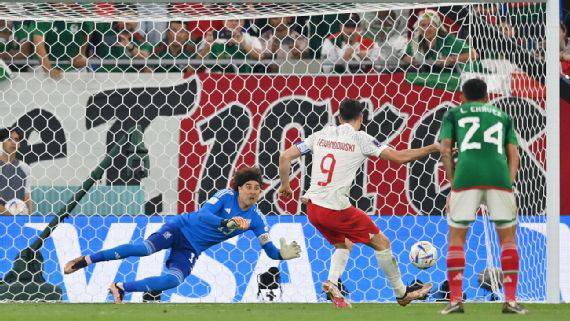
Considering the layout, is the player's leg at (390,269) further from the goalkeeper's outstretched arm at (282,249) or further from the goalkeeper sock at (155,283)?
the goalkeeper sock at (155,283)

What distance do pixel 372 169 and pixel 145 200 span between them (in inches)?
79.3

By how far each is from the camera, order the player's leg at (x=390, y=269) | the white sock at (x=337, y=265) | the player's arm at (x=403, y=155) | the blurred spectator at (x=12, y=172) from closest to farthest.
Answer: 1. the player's arm at (x=403, y=155)
2. the player's leg at (x=390, y=269)
3. the white sock at (x=337, y=265)
4. the blurred spectator at (x=12, y=172)

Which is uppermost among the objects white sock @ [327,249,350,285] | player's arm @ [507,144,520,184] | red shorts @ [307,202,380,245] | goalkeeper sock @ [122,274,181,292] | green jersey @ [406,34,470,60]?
green jersey @ [406,34,470,60]

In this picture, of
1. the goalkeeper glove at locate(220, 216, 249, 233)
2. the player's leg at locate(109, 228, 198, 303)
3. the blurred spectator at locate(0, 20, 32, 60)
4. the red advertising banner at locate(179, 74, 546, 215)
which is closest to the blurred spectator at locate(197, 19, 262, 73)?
the red advertising banner at locate(179, 74, 546, 215)

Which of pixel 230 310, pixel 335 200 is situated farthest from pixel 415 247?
pixel 230 310

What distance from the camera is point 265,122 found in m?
10.9

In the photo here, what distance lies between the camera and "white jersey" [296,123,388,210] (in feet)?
29.1

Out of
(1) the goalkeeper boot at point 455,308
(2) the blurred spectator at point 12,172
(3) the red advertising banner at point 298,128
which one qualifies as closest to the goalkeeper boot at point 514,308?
(1) the goalkeeper boot at point 455,308

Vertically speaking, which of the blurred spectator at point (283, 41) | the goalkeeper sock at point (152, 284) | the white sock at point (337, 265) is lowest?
the goalkeeper sock at point (152, 284)

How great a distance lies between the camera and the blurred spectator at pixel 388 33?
11164mm

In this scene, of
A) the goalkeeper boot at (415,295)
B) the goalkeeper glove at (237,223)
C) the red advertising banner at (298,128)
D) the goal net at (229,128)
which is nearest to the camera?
the goalkeeper boot at (415,295)

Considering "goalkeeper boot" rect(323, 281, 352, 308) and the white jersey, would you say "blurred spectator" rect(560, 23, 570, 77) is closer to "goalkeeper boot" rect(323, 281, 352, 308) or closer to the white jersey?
the white jersey

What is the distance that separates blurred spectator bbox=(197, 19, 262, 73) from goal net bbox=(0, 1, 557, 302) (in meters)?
0.03

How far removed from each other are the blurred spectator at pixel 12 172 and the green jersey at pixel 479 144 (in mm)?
4443
